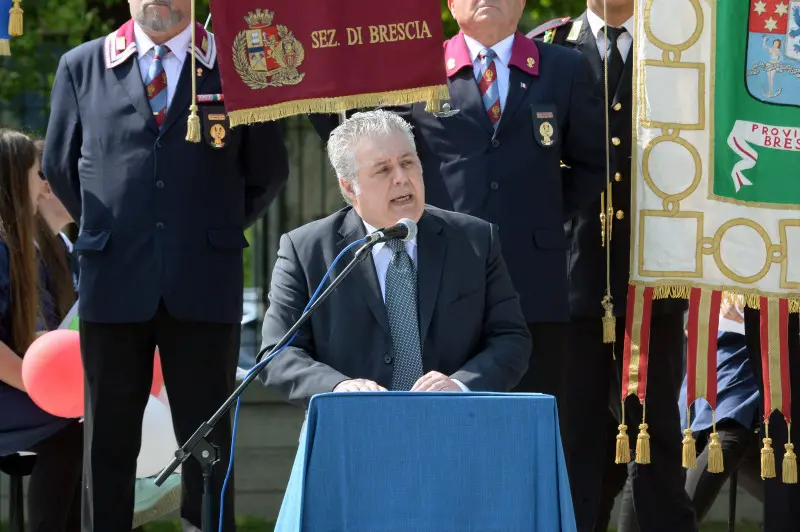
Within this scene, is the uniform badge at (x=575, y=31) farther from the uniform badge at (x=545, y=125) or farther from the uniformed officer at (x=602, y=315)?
the uniform badge at (x=545, y=125)

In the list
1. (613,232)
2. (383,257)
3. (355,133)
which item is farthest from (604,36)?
(383,257)

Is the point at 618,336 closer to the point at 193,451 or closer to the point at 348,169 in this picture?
the point at 348,169

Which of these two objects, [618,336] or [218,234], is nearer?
[218,234]

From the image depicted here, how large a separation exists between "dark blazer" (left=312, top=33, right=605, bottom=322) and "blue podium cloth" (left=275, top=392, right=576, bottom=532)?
1827mm

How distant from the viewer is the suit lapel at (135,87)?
579 cm

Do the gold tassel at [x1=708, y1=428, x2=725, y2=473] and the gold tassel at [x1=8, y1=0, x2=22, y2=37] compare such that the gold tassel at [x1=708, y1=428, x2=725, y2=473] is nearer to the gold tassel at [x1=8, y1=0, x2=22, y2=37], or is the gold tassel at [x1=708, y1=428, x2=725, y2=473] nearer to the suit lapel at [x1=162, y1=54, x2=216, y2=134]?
the suit lapel at [x1=162, y1=54, x2=216, y2=134]

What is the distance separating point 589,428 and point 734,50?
1.55 m

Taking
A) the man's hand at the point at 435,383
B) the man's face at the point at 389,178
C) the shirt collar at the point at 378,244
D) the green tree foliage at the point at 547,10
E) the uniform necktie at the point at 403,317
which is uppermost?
the green tree foliage at the point at 547,10

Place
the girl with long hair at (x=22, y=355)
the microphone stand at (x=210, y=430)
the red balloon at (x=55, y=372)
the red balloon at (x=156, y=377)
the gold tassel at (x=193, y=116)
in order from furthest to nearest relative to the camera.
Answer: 1. the girl with long hair at (x=22, y=355)
2. the red balloon at (x=156, y=377)
3. the red balloon at (x=55, y=372)
4. the gold tassel at (x=193, y=116)
5. the microphone stand at (x=210, y=430)

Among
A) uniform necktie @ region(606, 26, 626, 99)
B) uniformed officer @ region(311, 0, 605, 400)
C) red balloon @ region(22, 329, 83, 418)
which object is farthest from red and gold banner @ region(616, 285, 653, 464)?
red balloon @ region(22, 329, 83, 418)

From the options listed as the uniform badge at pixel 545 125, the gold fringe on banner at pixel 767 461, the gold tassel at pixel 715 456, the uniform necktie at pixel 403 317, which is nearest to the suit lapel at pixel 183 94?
the uniform necktie at pixel 403 317

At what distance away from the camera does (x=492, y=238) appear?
17.2 ft

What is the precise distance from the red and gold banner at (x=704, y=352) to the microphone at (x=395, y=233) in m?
1.96

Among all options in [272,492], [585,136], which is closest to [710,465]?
[585,136]
